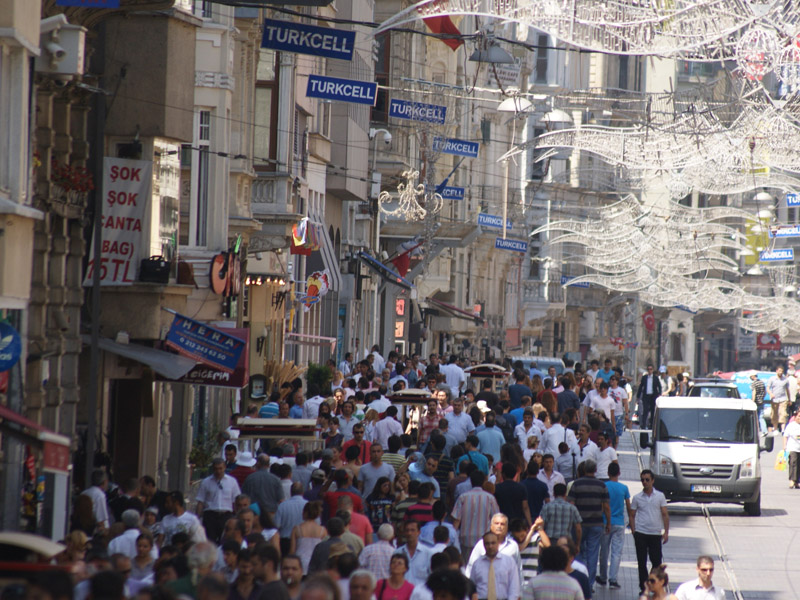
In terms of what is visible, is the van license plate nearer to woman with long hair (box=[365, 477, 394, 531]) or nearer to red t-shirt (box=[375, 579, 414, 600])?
woman with long hair (box=[365, 477, 394, 531])

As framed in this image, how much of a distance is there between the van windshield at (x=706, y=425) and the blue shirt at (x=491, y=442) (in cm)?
583

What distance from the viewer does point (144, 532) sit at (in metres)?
12.0

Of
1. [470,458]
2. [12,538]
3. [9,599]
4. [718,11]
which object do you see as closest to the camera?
[9,599]

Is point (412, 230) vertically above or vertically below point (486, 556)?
above

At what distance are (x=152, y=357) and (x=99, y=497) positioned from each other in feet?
17.4

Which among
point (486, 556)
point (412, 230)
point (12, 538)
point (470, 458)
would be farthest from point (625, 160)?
point (12, 538)

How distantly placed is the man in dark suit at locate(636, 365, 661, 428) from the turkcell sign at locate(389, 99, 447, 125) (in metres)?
10.7

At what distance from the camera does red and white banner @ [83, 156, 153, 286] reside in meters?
19.7

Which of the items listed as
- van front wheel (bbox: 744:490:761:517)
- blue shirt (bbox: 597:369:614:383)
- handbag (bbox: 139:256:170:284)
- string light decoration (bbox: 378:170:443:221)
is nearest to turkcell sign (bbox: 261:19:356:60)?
handbag (bbox: 139:256:170:284)

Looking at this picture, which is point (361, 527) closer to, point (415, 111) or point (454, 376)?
point (415, 111)

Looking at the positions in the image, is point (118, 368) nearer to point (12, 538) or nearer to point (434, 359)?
point (12, 538)

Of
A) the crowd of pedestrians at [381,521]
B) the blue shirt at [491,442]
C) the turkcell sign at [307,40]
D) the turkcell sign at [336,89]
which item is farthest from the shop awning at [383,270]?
the turkcell sign at [307,40]

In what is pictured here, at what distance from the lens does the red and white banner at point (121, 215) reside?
64.5 ft

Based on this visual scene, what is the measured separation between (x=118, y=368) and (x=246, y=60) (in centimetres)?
906
